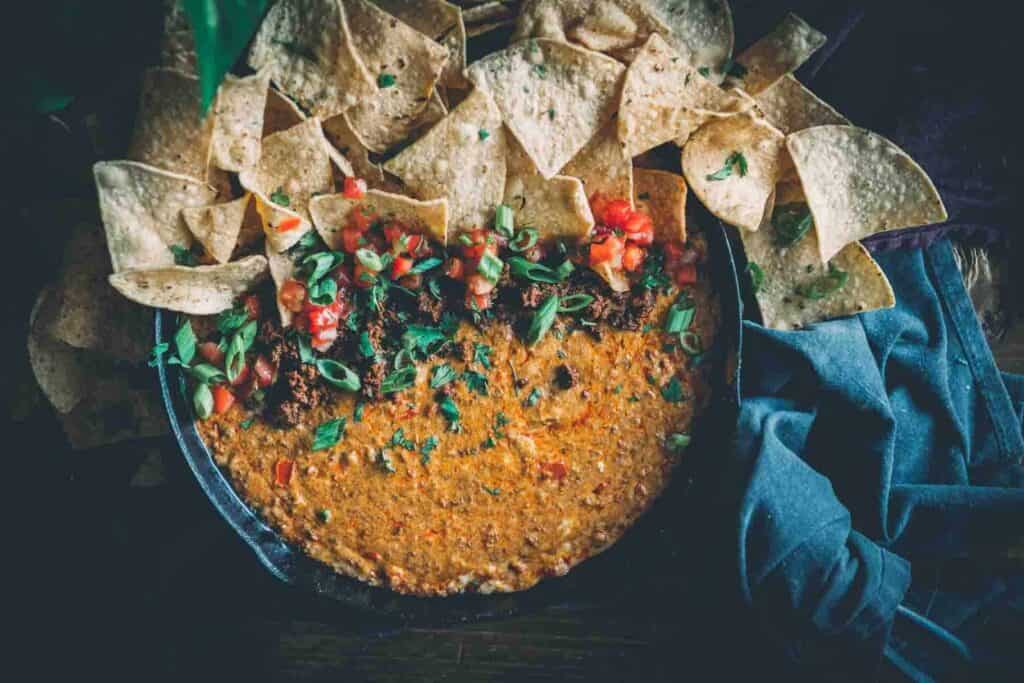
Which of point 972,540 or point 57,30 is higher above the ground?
point 57,30

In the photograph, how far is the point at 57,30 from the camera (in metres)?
2.02

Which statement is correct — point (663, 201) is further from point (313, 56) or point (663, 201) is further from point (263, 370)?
point (263, 370)

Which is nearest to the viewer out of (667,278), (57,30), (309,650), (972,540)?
(57,30)

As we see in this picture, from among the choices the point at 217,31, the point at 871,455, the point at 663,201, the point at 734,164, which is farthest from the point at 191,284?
the point at 871,455

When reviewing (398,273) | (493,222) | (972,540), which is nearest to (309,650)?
(398,273)

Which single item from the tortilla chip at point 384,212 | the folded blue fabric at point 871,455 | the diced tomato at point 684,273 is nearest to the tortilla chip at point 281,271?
the tortilla chip at point 384,212

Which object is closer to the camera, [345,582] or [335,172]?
[335,172]

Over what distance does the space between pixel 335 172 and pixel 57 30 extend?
31.0 inches

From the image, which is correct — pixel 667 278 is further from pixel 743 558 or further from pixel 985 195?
pixel 985 195

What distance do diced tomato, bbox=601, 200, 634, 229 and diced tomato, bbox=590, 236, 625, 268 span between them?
0.05m

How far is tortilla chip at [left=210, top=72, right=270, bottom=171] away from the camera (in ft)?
6.21

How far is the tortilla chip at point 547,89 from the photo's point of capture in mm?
2002

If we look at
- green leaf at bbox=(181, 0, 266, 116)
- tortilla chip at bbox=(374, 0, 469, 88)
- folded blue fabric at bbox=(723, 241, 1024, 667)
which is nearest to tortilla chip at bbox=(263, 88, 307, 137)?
green leaf at bbox=(181, 0, 266, 116)

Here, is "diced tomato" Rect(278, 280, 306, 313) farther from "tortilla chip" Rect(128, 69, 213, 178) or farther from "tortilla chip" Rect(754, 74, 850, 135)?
"tortilla chip" Rect(754, 74, 850, 135)
